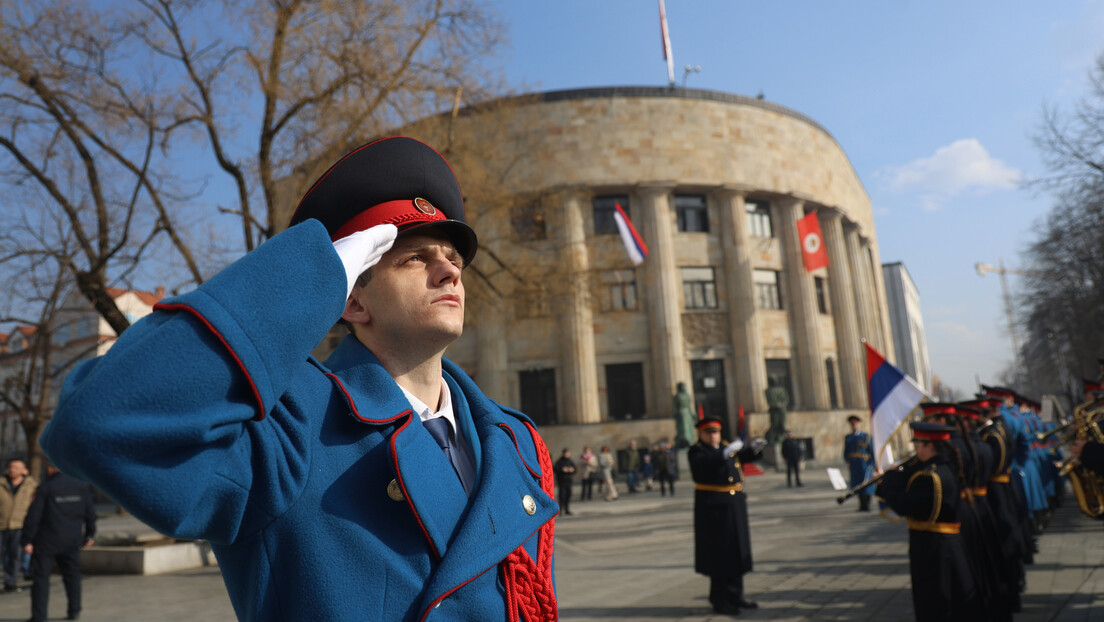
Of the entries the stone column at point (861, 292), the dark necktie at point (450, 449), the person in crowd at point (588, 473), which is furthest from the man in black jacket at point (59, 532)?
the stone column at point (861, 292)

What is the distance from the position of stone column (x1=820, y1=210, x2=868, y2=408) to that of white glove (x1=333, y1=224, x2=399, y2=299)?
Answer: 38.4m

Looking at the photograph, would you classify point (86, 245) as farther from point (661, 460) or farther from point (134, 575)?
point (661, 460)

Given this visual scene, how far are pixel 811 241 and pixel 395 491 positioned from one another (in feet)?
114

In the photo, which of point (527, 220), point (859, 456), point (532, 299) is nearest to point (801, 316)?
point (527, 220)

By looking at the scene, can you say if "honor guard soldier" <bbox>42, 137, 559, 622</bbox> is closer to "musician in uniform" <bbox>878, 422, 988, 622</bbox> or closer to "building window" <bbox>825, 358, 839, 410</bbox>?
"musician in uniform" <bbox>878, 422, 988, 622</bbox>

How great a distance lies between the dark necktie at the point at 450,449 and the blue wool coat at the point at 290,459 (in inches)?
1.8

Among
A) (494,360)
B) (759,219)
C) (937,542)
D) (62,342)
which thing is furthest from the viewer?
(62,342)

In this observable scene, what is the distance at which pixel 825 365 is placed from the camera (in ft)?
121

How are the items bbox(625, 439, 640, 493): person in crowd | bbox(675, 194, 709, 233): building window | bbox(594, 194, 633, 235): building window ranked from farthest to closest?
bbox(675, 194, 709, 233): building window
bbox(594, 194, 633, 235): building window
bbox(625, 439, 640, 493): person in crowd

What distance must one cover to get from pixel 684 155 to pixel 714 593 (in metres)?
28.8

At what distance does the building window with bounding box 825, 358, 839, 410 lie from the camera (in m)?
37.0

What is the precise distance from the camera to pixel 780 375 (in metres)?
35.3

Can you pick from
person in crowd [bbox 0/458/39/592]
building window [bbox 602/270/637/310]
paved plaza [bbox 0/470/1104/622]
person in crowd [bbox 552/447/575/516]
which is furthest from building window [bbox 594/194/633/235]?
person in crowd [bbox 0/458/39/592]

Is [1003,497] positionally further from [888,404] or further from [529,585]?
[529,585]
